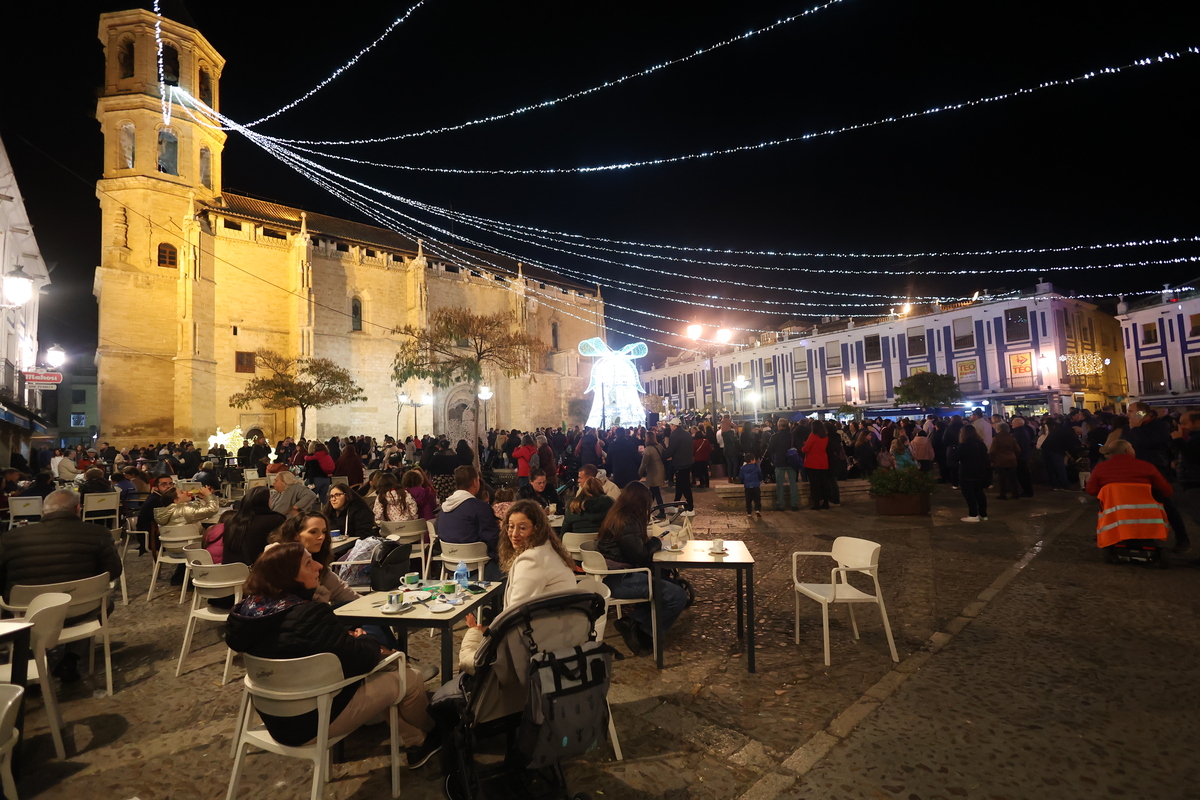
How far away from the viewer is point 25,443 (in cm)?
2034

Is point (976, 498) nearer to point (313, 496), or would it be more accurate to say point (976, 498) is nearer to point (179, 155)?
point (313, 496)

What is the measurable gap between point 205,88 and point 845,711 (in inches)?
1297

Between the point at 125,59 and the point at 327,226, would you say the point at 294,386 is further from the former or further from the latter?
the point at 125,59

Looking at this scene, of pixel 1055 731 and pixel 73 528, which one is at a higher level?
pixel 73 528

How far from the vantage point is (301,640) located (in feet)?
7.50

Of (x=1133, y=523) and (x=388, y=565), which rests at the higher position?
(x=388, y=565)

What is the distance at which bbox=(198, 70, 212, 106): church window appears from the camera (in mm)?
25219

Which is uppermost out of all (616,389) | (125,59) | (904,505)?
(125,59)

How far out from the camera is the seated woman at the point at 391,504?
19.7 feet

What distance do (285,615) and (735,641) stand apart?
2.98m

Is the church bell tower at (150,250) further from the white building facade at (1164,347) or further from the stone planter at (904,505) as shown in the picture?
the white building facade at (1164,347)

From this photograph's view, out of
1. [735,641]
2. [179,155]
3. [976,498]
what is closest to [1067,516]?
[976,498]

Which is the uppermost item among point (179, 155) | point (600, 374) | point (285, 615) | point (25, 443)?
point (179, 155)

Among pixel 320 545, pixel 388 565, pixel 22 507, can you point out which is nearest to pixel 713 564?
pixel 388 565
